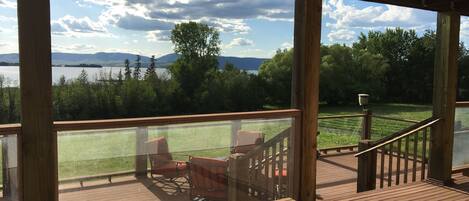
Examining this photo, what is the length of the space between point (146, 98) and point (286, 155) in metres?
11.0

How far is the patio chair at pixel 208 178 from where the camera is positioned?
10.5 ft

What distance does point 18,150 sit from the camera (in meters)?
2.50

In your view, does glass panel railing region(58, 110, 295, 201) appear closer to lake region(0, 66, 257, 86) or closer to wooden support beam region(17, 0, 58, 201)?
wooden support beam region(17, 0, 58, 201)

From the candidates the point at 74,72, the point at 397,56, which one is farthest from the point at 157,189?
the point at 397,56

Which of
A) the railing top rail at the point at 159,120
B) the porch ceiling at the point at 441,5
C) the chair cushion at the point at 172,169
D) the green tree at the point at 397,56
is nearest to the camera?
the railing top rail at the point at 159,120

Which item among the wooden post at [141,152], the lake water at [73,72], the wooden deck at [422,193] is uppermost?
the lake water at [73,72]

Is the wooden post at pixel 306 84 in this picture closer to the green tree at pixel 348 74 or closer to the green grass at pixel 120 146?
the green grass at pixel 120 146

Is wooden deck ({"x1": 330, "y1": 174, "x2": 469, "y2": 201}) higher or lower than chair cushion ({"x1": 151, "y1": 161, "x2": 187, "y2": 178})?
lower

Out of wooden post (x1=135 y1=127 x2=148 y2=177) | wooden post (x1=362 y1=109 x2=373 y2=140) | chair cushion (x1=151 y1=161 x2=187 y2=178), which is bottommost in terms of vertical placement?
wooden post (x1=362 y1=109 x2=373 y2=140)

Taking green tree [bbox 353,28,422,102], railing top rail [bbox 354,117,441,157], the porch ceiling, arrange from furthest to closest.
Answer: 1. green tree [bbox 353,28,422,102]
2. railing top rail [bbox 354,117,441,157]
3. the porch ceiling

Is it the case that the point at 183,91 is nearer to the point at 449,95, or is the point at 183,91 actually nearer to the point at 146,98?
the point at 146,98

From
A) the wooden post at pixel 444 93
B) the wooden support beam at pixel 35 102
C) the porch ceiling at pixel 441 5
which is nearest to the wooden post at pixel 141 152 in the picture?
the wooden support beam at pixel 35 102

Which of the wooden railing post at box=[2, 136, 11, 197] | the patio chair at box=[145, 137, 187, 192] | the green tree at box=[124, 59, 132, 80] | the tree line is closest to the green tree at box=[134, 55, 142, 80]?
the tree line

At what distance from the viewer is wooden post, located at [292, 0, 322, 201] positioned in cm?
346
